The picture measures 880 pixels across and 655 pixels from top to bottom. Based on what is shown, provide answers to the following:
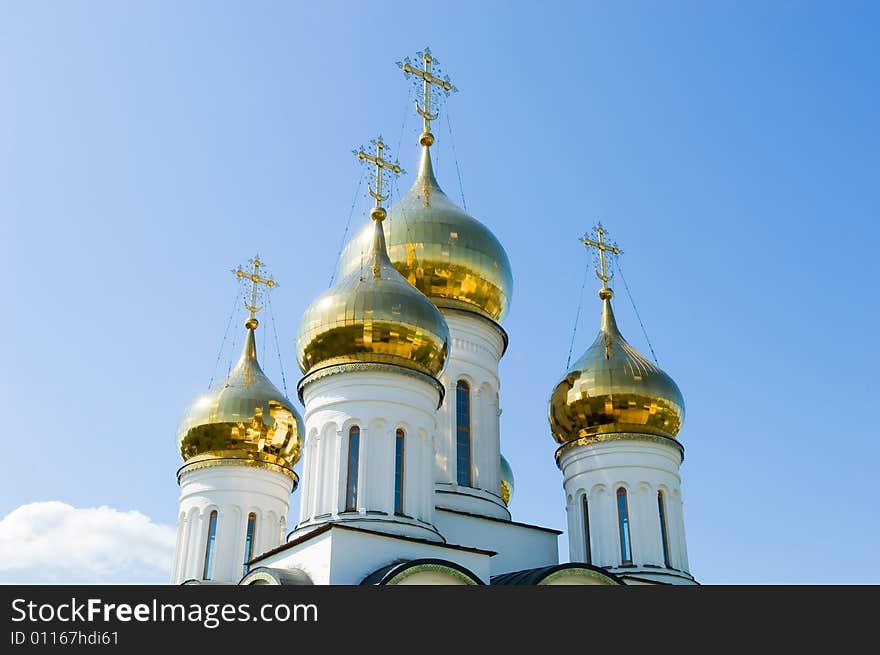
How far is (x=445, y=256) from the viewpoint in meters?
18.5

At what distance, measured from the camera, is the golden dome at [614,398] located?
17.8 metres

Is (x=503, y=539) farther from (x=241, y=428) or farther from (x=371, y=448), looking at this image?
(x=241, y=428)

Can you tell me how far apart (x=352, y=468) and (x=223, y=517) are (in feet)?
19.0

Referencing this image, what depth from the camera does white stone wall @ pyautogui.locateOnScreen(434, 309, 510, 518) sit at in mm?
17000

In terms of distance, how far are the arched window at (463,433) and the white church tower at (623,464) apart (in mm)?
1767

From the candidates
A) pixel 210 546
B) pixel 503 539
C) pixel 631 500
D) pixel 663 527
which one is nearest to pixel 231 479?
pixel 210 546

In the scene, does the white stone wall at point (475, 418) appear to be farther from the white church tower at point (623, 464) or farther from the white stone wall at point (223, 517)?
the white stone wall at point (223, 517)

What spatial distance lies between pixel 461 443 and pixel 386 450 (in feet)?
10.5

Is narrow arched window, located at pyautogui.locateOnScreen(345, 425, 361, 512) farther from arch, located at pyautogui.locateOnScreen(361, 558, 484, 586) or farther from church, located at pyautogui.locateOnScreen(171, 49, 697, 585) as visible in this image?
arch, located at pyautogui.locateOnScreen(361, 558, 484, 586)

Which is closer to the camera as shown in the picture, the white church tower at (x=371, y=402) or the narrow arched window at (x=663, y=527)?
the white church tower at (x=371, y=402)

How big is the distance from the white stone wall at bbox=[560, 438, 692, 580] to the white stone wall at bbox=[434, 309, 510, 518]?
5.10ft

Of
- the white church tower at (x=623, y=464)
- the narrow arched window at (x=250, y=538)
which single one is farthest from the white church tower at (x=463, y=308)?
the narrow arched window at (x=250, y=538)
